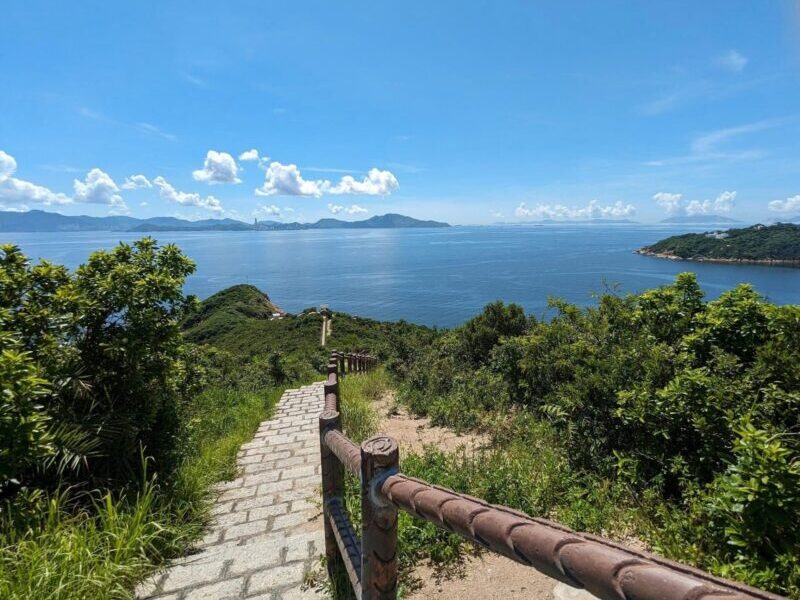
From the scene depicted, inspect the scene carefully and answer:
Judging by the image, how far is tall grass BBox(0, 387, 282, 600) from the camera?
2471 millimetres

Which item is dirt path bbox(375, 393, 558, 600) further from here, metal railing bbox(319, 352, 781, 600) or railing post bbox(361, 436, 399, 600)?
railing post bbox(361, 436, 399, 600)

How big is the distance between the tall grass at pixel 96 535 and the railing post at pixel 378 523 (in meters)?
1.95

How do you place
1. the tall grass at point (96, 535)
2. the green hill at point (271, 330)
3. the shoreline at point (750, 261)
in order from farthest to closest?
1. the shoreline at point (750, 261)
2. the green hill at point (271, 330)
3. the tall grass at point (96, 535)

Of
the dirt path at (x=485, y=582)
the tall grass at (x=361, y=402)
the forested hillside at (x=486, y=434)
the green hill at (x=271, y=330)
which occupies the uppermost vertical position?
the forested hillside at (x=486, y=434)

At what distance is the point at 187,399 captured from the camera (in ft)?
20.2

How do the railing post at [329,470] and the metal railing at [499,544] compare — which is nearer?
the metal railing at [499,544]

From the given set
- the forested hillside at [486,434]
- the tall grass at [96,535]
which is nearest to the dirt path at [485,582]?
the forested hillside at [486,434]

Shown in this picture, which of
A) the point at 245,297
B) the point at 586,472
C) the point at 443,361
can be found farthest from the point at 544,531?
the point at 245,297

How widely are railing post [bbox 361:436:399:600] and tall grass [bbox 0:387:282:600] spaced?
1954 mm

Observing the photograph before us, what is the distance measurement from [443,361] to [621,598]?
8.22 m

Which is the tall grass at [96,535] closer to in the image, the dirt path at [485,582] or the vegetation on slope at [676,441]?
the dirt path at [485,582]

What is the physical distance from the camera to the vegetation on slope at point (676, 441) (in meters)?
2.34

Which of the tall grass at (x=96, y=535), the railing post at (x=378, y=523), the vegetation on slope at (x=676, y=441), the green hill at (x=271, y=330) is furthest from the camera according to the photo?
the green hill at (x=271, y=330)

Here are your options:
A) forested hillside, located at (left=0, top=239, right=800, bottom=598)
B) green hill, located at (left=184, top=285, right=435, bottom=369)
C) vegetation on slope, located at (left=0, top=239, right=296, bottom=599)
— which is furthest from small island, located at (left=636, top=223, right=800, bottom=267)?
vegetation on slope, located at (left=0, top=239, right=296, bottom=599)
